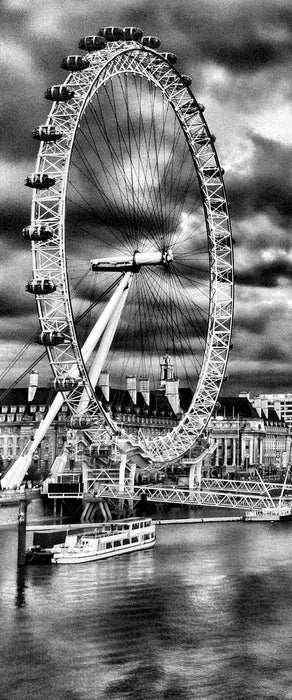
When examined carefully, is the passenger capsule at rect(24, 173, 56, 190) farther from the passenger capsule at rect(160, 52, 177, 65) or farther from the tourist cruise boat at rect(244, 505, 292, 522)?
the tourist cruise boat at rect(244, 505, 292, 522)

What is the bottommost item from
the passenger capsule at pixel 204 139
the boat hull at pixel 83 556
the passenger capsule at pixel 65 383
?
the boat hull at pixel 83 556

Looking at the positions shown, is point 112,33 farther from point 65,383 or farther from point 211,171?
point 65,383

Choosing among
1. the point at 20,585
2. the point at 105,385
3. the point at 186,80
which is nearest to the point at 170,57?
the point at 186,80

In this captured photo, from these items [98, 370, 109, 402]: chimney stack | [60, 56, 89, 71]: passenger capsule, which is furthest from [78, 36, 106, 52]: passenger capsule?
[98, 370, 109, 402]: chimney stack

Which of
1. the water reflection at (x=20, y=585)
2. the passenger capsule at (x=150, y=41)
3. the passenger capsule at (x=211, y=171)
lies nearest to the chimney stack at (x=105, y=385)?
the passenger capsule at (x=211, y=171)

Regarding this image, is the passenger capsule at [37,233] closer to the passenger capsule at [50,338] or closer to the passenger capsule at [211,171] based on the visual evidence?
the passenger capsule at [50,338]

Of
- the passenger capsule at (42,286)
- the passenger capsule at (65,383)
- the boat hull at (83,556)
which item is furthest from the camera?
the passenger capsule at (65,383)

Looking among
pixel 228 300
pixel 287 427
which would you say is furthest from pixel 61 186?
pixel 287 427
